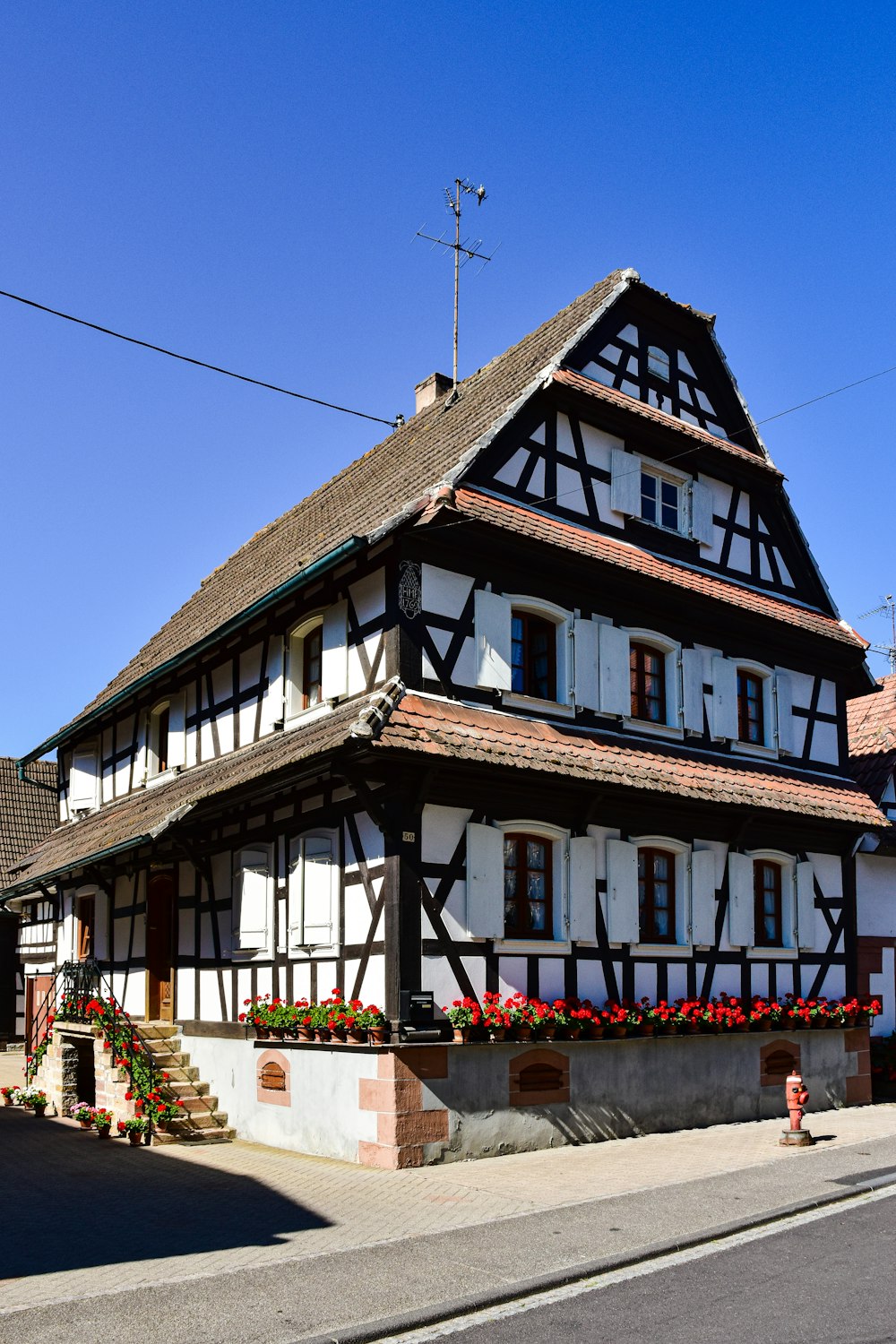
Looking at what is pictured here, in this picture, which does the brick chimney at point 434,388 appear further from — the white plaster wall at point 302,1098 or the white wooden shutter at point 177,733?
the white plaster wall at point 302,1098

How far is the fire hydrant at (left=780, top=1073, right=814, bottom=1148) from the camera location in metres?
13.8

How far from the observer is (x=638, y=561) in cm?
1708

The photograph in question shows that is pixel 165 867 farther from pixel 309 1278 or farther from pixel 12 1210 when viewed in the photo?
pixel 309 1278

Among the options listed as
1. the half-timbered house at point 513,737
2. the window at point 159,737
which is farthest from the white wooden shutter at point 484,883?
the window at point 159,737

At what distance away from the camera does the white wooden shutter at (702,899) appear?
16.9 m

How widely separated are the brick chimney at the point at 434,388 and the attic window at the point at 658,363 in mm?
4775

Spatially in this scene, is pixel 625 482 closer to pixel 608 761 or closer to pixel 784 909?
pixel 608 761

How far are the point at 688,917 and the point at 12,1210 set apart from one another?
29.3ft

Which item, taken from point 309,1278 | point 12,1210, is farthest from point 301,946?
point 309,1278

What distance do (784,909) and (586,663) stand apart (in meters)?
5.16

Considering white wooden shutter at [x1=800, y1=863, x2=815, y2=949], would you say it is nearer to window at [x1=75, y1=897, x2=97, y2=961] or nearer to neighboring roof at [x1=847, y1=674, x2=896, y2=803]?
neighboring roof at [x1=847, y1=674, x2=896, y2=803]

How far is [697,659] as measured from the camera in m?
18.2

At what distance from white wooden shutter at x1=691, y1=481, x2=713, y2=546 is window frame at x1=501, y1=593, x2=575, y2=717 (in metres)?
3.42

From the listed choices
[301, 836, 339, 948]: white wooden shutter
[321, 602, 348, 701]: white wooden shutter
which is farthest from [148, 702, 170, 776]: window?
[301, 836, 339, 948]: white wooden shutter
